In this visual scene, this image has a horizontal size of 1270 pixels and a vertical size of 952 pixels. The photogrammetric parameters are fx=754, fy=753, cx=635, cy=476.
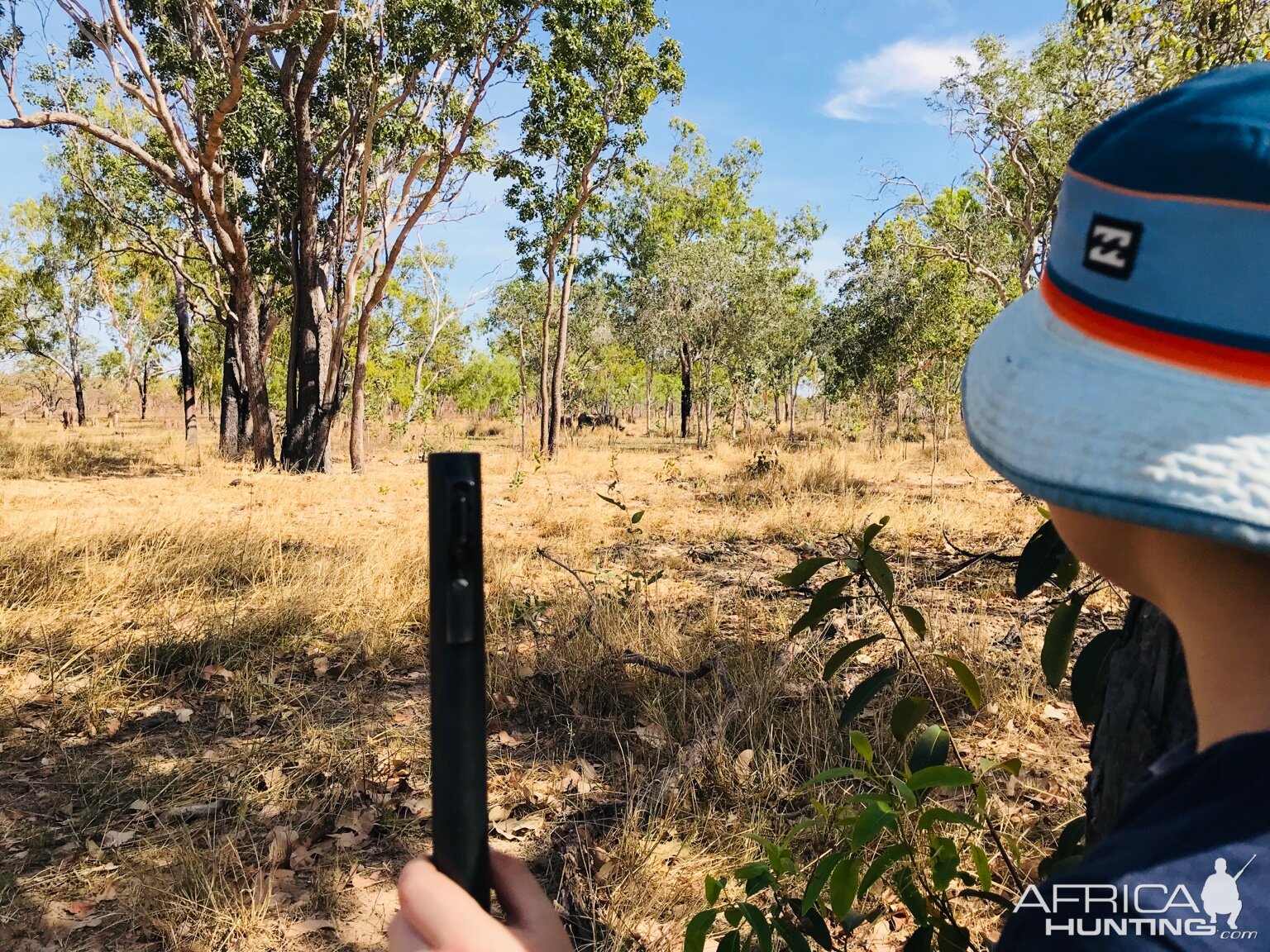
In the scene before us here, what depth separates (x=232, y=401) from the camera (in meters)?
16.3

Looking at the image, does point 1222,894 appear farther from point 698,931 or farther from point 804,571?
point 804,571

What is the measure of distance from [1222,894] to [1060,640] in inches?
41.7

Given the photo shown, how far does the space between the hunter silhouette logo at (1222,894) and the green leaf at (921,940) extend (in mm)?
870

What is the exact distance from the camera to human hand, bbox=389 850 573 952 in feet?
1.89

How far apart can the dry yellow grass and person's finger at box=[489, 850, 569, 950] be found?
1.48 metres

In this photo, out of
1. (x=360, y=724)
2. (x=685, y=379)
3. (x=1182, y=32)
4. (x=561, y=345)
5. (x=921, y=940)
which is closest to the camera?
(x=921, y=940)

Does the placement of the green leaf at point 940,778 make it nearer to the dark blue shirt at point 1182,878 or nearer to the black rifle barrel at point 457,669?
the dark blue shirt at point 1182,878

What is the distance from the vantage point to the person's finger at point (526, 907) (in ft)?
2.06

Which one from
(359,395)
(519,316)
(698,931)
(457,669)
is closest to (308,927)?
(698,931)

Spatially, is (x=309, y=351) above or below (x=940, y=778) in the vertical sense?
above

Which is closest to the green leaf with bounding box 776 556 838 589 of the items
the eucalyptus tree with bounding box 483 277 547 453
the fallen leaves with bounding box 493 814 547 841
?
the fallen leaves with bounding box 493 814 547 841

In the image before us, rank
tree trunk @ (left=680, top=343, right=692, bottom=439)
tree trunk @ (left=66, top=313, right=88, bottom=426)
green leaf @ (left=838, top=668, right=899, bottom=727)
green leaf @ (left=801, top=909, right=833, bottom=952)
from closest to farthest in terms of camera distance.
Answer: green leaf @ (left=801, top=909, right=833, bottom=952), green leaf @ (left=838, top=668, right=899, bottom=727), tree trunk @ (left=680, top=343, right=692, bottom=439), tree trunk @ (left=66, top=313, right=88, bottom=426)

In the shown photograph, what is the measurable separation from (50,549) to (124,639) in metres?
1.68

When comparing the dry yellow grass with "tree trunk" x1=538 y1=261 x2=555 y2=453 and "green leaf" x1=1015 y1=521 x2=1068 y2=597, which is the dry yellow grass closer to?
"green leaf" x1=1015 y1=521 x2=1068 y2=597
